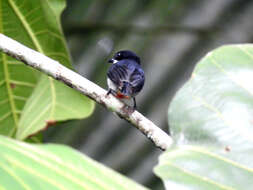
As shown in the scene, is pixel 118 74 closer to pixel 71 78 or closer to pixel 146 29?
pixel 146 29

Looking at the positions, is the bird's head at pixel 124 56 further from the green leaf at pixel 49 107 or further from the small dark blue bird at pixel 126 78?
the green leaf at pixel 49 107

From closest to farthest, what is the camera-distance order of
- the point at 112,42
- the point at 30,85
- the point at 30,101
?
the point at 30,101 < the point at 30,85 < the point at 112,42

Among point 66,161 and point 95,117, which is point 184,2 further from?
point 66,161

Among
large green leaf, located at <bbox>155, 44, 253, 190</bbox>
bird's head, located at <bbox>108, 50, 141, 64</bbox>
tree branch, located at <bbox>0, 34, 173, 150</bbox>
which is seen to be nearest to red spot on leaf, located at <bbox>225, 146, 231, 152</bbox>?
large green leaf, located at <bbox>155, 44, 253, 190</bbox>

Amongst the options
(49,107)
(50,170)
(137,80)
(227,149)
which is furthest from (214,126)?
(137,80)

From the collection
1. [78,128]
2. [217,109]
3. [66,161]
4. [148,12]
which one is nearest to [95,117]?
[78,128]

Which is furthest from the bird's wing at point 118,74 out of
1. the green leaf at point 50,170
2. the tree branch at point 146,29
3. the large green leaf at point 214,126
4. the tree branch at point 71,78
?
the green leaf at point 50,170
